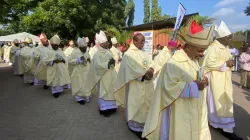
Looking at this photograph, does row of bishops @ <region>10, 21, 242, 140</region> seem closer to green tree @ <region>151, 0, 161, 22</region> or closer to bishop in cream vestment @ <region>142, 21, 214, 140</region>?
bishop in cream vestment @ <region>142, 21, 214, 140</region>

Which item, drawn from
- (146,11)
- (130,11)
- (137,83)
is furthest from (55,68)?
(146,11)

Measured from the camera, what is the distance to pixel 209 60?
199 inches

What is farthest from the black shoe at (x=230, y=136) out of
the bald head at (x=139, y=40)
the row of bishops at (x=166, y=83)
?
the bald head at (x=139, y=40)

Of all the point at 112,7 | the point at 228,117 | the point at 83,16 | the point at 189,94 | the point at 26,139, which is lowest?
the point at 26,139

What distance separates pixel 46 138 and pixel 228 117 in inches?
158

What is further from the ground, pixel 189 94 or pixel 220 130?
pixel 189 94

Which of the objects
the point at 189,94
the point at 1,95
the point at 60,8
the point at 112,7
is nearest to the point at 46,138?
the point at 189,94

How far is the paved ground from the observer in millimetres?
5207

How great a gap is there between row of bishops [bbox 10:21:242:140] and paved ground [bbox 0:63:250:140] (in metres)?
0.40

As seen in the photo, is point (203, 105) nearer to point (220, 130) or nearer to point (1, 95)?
point (220, 130)

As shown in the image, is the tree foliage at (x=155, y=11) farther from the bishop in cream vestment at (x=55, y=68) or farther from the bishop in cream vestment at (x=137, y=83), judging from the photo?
the bishop in cream vestment at (x=137, y=83)

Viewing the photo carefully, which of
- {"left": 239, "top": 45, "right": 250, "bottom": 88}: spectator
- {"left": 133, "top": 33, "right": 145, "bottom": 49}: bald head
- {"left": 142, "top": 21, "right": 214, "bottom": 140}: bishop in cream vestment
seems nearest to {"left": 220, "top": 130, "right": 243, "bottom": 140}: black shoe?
{"left": 142, "top": 21, "right": 214, "bottom": 140}: bishop in cream vestment

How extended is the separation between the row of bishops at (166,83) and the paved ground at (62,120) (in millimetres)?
400

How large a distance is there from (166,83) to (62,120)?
3.91 m
